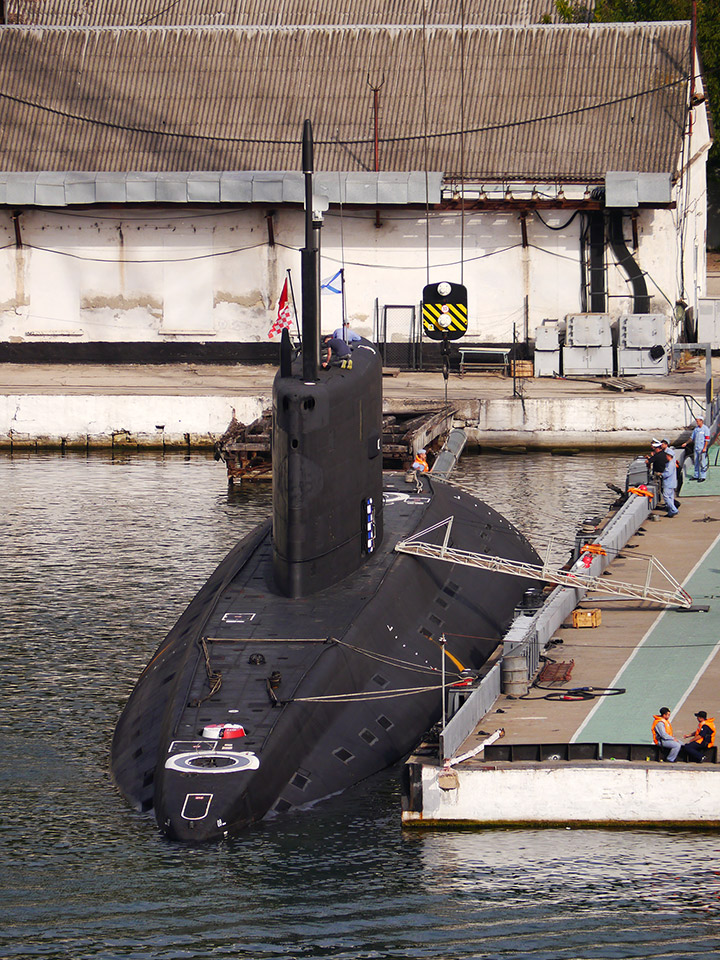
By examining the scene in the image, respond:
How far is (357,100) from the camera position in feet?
210

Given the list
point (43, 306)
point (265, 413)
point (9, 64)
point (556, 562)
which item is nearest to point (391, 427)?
point (265, 413)

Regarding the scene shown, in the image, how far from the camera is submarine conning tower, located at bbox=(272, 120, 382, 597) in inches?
995

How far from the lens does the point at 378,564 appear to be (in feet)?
91.5

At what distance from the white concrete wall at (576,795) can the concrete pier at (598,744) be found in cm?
1

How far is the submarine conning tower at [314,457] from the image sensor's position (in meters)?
25.3

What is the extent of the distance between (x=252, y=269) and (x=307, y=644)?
130 ft

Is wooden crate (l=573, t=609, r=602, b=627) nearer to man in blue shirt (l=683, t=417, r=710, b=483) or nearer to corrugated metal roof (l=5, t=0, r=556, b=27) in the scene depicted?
man in blue shirt (l=683, t=417, r=710, b=483)

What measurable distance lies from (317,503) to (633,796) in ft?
22.9

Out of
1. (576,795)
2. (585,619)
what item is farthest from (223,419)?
(576,795)

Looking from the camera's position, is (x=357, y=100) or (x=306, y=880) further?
(x=357, y=100)

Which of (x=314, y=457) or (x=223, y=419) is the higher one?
(x=314, y=457)

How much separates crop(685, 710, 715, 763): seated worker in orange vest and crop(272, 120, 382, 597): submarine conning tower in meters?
6.78

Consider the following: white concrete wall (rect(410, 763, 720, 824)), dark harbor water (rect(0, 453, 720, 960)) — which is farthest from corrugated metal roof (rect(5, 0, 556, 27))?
white concrete wall (rect(410, 763, 720, 824))

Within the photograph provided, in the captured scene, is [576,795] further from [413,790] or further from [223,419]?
[223,419]
